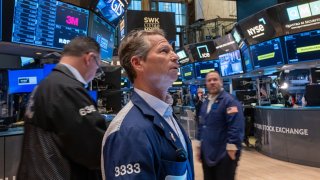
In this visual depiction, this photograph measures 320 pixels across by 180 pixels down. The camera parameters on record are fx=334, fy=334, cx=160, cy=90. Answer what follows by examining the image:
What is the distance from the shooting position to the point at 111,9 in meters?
4.99

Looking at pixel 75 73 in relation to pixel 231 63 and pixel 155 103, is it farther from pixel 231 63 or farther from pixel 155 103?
pixel 231 63

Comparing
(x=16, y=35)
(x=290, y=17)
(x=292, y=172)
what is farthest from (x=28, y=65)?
(x=290, y=17)

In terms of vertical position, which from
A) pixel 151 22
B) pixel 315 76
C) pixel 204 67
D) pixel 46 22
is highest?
pixel 151 22

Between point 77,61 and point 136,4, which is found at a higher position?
point 136,4

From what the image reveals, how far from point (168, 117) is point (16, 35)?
2.53 m

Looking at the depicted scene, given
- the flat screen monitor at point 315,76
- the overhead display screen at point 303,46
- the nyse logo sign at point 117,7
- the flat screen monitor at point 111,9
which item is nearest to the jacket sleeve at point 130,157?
the flat screen monitor at point 111,9

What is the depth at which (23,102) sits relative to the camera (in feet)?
12.7

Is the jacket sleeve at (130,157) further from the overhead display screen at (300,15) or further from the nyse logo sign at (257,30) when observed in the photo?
the nyse logo sign at (257,30)

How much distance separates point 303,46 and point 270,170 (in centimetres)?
291

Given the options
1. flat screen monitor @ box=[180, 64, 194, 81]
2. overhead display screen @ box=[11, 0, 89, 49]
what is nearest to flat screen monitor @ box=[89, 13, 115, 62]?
overhead display screen @ box=[11, 0, 89, 49]

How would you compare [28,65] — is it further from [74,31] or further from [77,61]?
[77,61]

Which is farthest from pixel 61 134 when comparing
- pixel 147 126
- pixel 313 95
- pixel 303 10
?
pixel 303 10

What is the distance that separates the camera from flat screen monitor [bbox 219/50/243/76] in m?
10.2

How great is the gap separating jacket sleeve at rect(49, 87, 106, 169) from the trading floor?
4.36 meters
